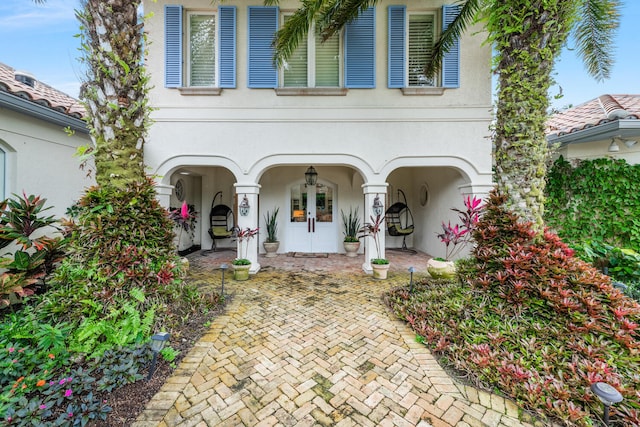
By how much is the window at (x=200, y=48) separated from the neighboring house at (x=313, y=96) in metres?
0.02

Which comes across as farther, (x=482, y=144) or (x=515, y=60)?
(x=482, y=144)

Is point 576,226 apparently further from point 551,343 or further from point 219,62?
point 219,62

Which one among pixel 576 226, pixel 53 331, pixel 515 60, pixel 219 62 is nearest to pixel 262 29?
pixel 219 62

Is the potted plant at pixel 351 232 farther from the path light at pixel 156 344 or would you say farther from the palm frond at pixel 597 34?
the palm frond at pixel 597 34


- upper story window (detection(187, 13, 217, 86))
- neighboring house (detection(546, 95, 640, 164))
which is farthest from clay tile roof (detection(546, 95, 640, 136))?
upper story window (detection(187, 13, 217, 86))

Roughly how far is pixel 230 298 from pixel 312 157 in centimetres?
363

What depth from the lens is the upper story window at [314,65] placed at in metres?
6.06

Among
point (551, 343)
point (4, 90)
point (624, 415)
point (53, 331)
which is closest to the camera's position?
point (624, 415)

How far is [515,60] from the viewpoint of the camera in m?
3.51

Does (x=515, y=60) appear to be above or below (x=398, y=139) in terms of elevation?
above

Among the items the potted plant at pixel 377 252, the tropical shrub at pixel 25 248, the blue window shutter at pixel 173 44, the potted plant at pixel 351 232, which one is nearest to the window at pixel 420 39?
the potted plant at pixel 377 252

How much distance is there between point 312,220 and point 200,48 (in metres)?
5.67

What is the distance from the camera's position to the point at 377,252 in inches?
246

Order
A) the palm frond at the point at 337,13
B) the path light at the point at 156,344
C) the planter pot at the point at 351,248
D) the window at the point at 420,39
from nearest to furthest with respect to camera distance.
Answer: the path light at the point at 156,344 < the palm frond at the point at 337,13 < the window at the point at 420,39 < the planter pot at the point at 351,248
